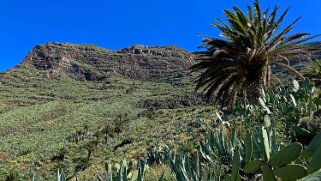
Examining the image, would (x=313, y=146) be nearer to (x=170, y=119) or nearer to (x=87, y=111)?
(x=170, y=119)

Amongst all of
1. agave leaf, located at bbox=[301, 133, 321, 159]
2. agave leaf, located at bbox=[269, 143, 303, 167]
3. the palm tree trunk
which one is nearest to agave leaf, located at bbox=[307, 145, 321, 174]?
agave leaf, located at bbox=[269, 143, 303, 167]

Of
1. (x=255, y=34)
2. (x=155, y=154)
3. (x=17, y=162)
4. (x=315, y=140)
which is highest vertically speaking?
(x=255, y=34)

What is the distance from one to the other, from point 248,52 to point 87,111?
9470cm

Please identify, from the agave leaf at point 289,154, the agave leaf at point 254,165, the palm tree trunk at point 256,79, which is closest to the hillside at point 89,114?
the palm tree trunk at point 256,79

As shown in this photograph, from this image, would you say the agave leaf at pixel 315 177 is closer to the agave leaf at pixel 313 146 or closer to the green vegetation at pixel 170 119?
the green vegetation at pixel 170 119

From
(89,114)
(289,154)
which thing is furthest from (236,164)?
(89,114)

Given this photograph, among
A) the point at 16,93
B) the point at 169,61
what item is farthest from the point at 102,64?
the point at 16,93

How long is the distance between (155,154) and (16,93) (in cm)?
12648

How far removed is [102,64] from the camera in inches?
7697

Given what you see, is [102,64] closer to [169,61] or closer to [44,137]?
[169,61]

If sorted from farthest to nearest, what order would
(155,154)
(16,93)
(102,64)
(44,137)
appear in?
(102,64), (16,93), (44,137), (155,154)

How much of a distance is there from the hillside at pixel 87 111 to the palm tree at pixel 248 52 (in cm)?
87

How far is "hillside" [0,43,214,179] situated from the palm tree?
0.87 meters

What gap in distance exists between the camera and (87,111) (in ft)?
334
